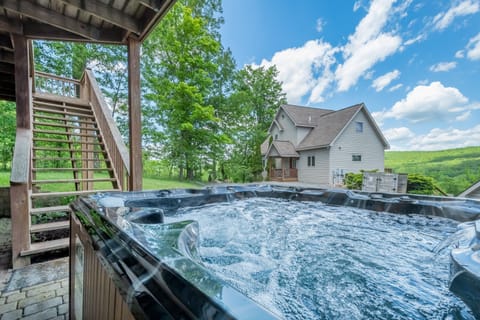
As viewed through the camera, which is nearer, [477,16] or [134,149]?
[134,149]

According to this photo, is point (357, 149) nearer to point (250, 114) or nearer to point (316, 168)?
point (316, 168)

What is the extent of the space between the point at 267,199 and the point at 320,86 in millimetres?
13880

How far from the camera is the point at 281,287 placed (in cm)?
102

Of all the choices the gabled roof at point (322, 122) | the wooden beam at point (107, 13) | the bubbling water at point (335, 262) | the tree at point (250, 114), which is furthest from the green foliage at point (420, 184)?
the wooden beam at point (107, 13)

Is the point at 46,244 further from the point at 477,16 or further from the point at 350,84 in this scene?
the point at 350,84

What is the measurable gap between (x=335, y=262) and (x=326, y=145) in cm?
939

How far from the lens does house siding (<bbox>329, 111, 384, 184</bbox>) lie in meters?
10.2

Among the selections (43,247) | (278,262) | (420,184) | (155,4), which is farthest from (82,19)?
(420,184)

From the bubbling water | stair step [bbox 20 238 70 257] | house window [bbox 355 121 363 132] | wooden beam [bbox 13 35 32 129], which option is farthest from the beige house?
wooden beam [bbox 13 35 32 129]

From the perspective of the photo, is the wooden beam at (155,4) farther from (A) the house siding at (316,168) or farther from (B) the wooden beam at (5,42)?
(A) the house siding at (316,168)

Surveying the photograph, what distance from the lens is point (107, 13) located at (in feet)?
7.57

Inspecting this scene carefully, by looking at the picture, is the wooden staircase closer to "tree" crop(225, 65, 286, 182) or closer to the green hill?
"tree" crop(225, 65, 286, 182)

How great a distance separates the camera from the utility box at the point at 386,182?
6.05 metres

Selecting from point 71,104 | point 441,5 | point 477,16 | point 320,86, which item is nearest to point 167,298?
point 71,104
